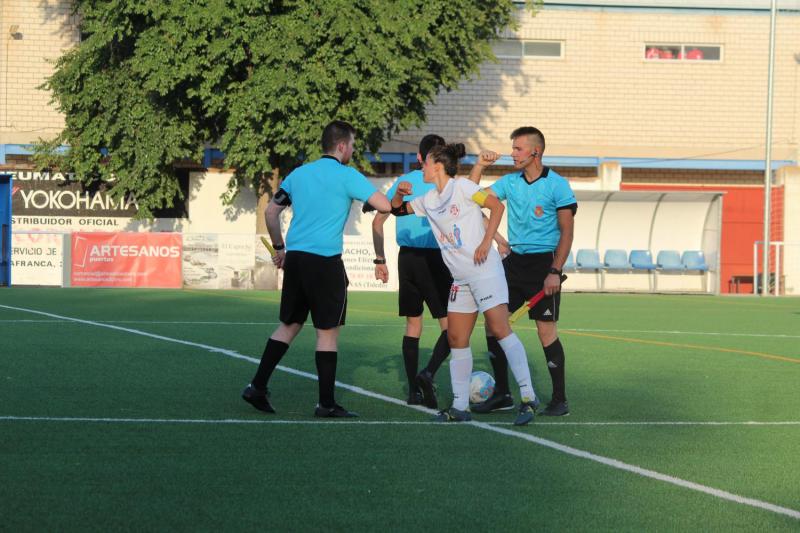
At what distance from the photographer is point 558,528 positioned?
545 cm

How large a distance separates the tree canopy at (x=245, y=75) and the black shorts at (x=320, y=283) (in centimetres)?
2277

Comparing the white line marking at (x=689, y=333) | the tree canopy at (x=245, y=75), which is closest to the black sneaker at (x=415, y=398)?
the white line marking at (x=689, y=333)

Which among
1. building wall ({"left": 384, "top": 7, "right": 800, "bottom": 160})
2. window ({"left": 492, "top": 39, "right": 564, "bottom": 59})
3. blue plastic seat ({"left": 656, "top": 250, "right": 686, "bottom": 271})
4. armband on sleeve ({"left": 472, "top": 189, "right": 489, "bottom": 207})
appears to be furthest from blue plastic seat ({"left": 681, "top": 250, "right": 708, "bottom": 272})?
armband on sleeve ({"left": 472, "top": 189, "right": 489, "bottom": 207})

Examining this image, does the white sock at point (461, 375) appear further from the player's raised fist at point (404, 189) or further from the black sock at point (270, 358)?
the black sock at point (270, 358)

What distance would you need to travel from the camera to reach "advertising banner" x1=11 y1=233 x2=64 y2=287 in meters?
33.2

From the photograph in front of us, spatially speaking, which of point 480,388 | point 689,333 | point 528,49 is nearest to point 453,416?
point 480,388

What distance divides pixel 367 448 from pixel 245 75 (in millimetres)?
27073

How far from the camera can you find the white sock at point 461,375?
848 centimetres

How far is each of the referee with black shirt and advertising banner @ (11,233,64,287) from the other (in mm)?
25616

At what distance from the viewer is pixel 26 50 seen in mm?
39188

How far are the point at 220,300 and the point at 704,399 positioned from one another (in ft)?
54.1

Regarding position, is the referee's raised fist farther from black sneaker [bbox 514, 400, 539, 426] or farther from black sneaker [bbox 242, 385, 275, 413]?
black sneaker [bbox 242, 385, 275, 413]

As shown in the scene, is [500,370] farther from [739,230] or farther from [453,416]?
[739,230]

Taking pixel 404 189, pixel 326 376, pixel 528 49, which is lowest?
pixel 326 376
